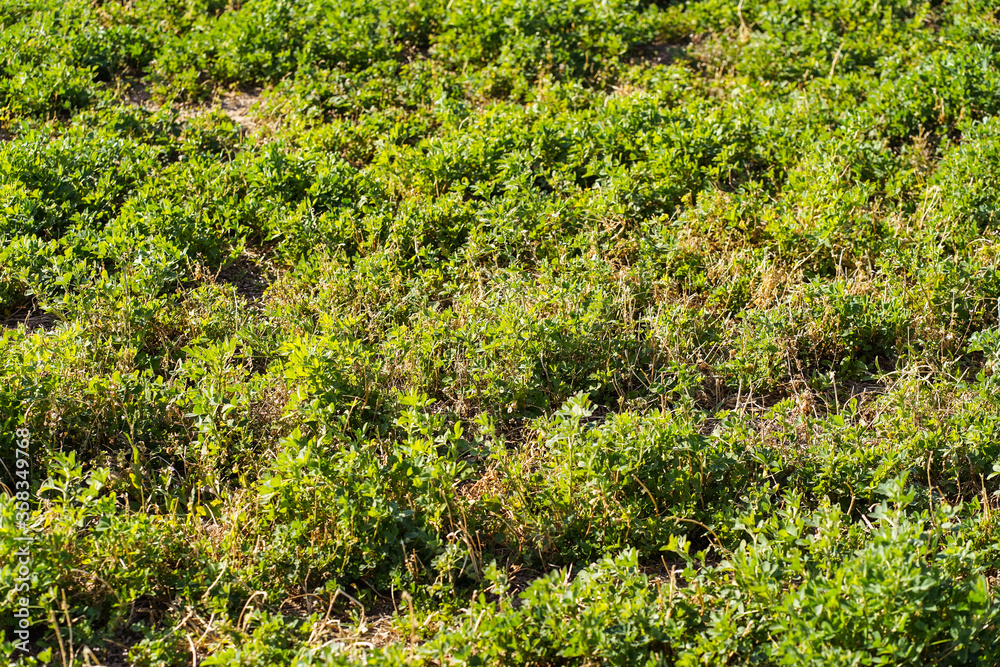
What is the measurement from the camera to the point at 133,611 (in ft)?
12.3

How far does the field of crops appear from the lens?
3600mm

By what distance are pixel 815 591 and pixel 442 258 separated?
3.38 m

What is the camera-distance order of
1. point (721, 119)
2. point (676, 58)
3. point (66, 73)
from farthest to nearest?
point (676, 58) < point (66, 73) < point (721, 119)

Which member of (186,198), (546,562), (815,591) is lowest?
(546,562)

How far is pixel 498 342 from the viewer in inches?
190

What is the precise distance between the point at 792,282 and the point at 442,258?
7.27ft

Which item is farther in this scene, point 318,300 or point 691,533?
point 318,300

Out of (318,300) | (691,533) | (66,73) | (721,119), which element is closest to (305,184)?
(318,300)

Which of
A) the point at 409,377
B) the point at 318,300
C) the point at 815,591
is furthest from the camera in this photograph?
the point at 318,300

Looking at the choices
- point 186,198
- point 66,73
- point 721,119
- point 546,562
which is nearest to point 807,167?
point 721,119

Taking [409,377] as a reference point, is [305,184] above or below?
above

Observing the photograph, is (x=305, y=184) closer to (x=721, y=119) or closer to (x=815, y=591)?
(x=721, y=119)

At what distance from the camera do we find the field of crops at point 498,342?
11.8ft

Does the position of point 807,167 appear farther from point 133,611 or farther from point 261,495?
point 133,611
